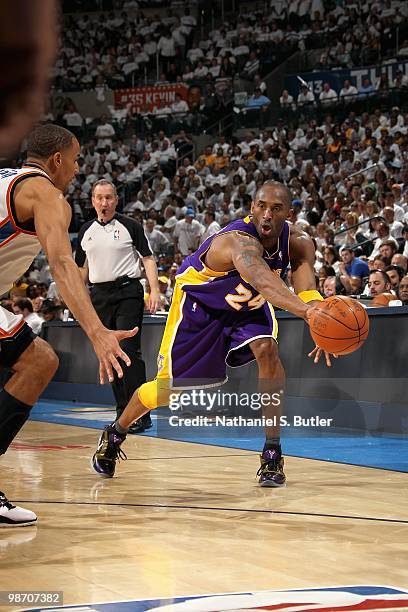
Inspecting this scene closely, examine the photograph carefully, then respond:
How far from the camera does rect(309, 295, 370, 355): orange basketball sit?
4.27 meters

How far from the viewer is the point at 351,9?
70.7 feet

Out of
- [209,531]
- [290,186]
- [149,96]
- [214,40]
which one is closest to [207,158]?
[290,186]

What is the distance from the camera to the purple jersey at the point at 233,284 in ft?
16.4

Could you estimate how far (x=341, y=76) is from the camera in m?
19.5

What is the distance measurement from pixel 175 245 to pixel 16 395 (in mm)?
12399

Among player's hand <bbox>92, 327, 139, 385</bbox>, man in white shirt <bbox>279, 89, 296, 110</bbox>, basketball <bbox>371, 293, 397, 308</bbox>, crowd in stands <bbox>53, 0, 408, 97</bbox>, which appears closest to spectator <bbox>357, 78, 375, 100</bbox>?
crowd in stands <bbox>53, 0, 408, 97</bbox>

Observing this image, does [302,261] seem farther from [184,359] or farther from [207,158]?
[207,158]

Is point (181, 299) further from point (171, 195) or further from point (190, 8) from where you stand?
point (190, 8)

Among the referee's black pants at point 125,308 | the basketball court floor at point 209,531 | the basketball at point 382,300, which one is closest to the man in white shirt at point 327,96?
the basketball at point 382,300

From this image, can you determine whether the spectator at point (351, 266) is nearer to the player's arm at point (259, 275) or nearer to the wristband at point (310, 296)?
the wristband at point (310, 296)

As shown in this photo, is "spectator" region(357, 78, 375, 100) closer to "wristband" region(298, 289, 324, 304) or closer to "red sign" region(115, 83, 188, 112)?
"red sign" region(115, 83, 188, 112)

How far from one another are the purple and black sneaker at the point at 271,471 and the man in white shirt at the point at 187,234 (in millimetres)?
10728

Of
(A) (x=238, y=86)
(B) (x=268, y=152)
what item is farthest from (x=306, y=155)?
(A) (x=238, y=86)

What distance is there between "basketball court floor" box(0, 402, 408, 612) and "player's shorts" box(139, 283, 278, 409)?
2.01ft
